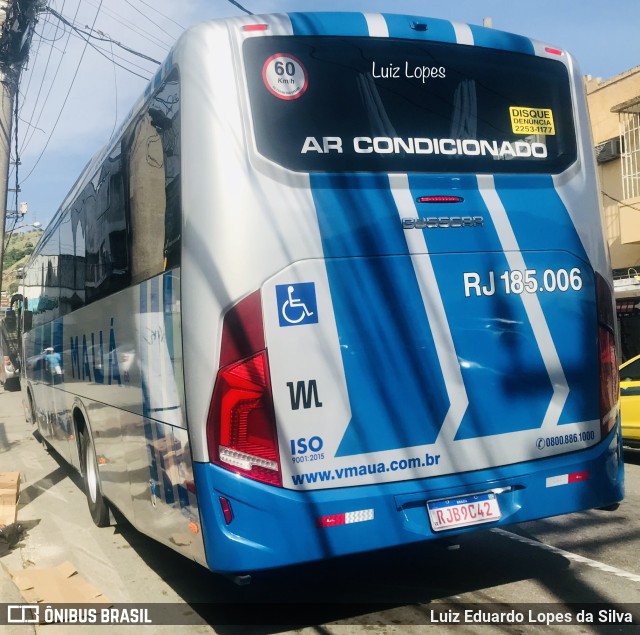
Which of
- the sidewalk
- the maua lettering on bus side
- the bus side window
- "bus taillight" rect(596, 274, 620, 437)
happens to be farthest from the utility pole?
"bus taillight" rect(596, 274, 620, 437)

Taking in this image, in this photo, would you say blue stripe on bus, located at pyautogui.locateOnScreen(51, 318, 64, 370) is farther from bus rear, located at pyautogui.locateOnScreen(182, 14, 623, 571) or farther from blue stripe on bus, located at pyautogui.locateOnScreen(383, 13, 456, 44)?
blue stripe on bus, located at pyautogui.locateOnScreen(383, 13, 456, 44)

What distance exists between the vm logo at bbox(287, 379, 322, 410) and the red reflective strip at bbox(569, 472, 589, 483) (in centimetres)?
Result: 172

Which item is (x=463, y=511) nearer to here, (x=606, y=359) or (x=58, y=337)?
(x=606, y=359)

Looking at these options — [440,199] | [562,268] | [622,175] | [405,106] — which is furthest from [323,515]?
[622,175]

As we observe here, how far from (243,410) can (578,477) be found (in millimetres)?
2166

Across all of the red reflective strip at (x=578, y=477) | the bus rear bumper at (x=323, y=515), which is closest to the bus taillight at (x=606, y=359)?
the red reflective strip at (x=578, y=477)

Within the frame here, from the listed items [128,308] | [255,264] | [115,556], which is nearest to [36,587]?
[115,556]

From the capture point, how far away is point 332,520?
4.28 m

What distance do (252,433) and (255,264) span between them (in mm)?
892

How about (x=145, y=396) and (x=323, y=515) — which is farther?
(x=145, y=396)

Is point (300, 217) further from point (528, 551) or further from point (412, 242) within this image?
point (528, 551)

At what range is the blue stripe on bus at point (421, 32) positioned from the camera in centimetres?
480

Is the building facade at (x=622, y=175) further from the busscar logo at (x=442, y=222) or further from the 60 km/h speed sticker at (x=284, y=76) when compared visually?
the 60 km/h speed sticker at (x=284, y=76)

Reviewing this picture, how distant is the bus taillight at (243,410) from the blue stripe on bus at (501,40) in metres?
2.28
